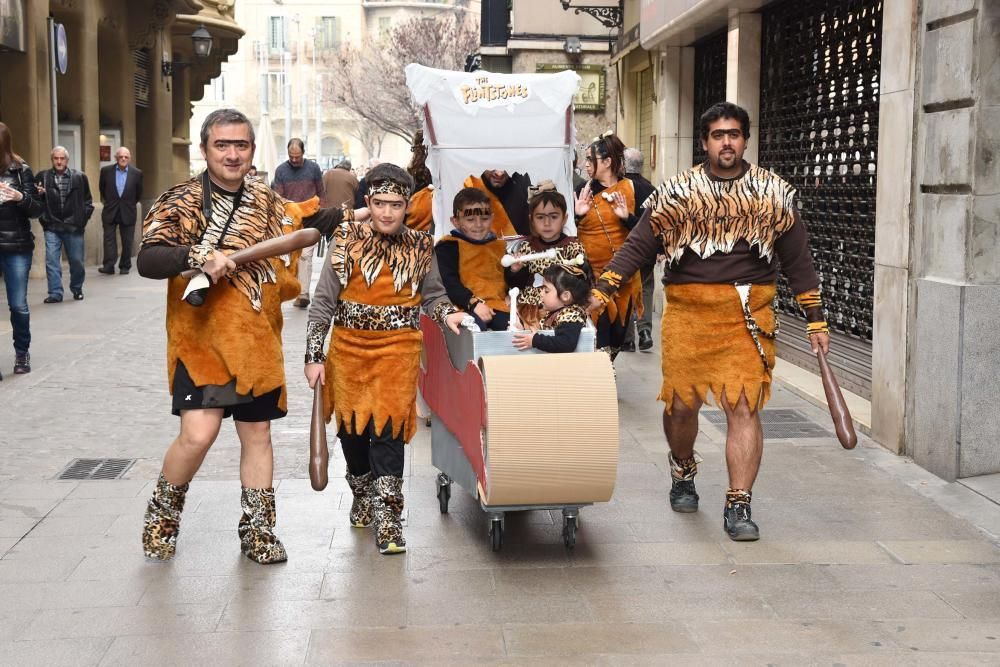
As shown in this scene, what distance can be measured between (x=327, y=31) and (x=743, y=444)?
282 ft

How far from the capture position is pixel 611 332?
351 inches

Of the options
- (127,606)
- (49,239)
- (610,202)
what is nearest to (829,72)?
(610,202)

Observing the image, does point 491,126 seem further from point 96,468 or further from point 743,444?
point 96,468

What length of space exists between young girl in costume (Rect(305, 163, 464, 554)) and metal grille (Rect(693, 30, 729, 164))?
9.12 meters

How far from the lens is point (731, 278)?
6086mm

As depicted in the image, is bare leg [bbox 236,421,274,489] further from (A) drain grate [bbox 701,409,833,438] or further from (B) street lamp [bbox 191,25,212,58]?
(B) street lamp [bbox 191,25,212,58]

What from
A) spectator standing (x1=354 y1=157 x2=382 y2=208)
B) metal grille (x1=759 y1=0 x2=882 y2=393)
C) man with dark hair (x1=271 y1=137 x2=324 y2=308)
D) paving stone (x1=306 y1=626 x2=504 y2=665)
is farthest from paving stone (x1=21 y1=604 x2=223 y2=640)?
man with dark hair (x1=271 y1=137 x2=324 y2=308)

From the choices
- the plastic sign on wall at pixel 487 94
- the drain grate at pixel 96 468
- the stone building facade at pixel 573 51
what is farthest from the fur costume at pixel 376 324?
the stone building facade at pixel 573 51

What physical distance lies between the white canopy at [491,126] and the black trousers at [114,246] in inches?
564

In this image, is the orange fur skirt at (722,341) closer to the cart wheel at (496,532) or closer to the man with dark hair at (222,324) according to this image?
the cart wheel at (496,532)

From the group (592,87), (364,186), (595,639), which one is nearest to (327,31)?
(592,87)

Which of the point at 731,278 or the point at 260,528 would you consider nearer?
the point at 260,528

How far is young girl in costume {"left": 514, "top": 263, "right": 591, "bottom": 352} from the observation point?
227 inches

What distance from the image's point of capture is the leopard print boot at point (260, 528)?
565 centimetres
